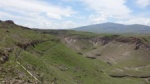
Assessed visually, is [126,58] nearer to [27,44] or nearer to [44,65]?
[27,44]

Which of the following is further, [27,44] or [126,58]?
[126,58]

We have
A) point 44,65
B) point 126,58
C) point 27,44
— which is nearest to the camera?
point 44,65

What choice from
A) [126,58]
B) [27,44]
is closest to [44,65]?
[27,44]

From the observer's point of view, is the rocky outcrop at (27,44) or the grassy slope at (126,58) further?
the grassy slope at (126,58)

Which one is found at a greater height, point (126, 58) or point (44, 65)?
point (44, 65)

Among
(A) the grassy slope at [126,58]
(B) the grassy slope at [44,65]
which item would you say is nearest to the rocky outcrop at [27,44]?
(B) the grassy slope at [44,65]

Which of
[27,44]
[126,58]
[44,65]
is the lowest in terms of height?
[126,58]

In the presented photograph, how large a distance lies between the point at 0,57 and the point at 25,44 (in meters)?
28.3

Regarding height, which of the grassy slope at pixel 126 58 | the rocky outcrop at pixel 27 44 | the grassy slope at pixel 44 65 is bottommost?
the grassy slope at pixel 126 58

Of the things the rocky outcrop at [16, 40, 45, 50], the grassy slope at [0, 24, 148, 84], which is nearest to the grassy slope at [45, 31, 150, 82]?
the grassy slope at [0, 24, 148, 84]

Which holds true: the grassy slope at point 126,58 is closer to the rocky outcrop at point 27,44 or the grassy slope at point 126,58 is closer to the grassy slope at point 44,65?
the grassy slope at point 44,65

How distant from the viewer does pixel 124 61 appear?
155 metres

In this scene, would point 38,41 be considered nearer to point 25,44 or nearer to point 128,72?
point 25,44

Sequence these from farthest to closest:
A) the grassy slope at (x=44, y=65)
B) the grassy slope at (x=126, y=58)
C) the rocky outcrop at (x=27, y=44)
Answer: the grassy slope at (x=126, y=58), the rocky outcrop at (x=27, y=44), the grassy slope at (x=44, y=65)
